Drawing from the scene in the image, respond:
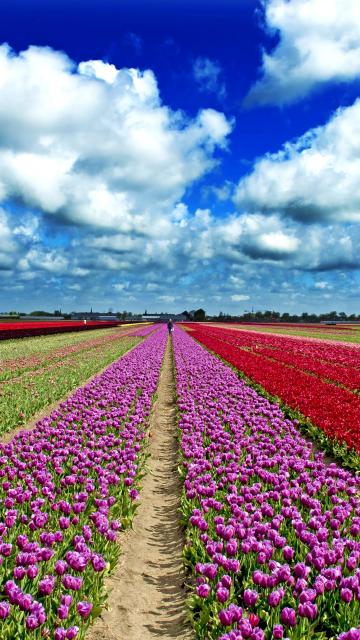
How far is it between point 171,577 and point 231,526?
3.71 feet

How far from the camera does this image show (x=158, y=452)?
10.9 m

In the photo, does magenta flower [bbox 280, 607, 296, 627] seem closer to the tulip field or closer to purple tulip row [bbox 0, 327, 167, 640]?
the tulip field

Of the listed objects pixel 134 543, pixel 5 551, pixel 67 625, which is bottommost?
pixel 134 543

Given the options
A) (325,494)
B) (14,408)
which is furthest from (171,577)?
(14,408)

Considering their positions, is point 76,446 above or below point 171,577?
above

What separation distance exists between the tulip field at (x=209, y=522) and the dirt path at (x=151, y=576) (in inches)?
5.5

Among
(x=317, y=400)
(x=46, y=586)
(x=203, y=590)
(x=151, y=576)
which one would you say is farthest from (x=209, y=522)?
(x=317, y=400)

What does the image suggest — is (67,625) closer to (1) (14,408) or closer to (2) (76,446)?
(2) (76,446)

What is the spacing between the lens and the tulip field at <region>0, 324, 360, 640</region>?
4.14 metres

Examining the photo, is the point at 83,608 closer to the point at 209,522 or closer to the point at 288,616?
the point at 288,616

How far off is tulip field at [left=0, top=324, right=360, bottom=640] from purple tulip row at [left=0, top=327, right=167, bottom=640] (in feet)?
0.06

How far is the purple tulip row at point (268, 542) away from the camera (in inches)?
162

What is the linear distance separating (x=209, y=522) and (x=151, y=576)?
97cm

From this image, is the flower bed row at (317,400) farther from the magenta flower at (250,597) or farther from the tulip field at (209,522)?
the magenta flower at (250,597)
